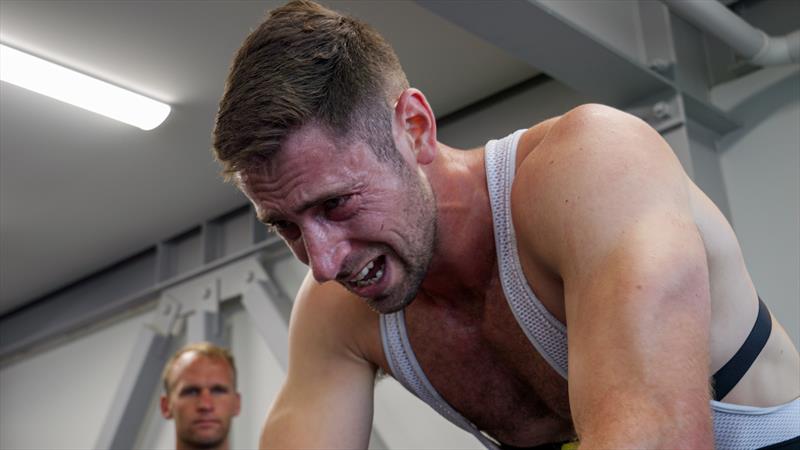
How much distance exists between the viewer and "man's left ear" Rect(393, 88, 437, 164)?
3.44ft

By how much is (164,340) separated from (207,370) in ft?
2.75

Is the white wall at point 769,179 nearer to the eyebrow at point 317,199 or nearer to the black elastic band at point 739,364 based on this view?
the black elastic band at point 739,364

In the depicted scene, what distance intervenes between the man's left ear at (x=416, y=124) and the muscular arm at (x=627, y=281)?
170mm

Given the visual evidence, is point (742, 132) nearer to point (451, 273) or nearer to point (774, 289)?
point (774, 289)

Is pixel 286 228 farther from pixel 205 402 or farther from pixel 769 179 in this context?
pixel 205 402

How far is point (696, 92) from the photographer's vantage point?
280 cm

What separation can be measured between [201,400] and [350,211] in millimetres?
2568

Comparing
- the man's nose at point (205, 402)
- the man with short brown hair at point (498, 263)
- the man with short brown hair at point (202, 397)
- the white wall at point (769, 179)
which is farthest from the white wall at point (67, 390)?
the man with short brown hair at point (498, 263)

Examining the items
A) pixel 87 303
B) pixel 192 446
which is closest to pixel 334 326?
pixel 192 446

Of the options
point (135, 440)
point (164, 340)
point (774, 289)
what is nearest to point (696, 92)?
point (774, 289)

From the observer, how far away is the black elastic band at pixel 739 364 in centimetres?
101

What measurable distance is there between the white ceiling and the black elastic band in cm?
191

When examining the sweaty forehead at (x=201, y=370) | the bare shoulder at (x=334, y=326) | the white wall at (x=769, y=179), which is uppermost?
the sweaty forehead at (x=201, y=370)

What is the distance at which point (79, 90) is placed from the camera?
9.80 ft
